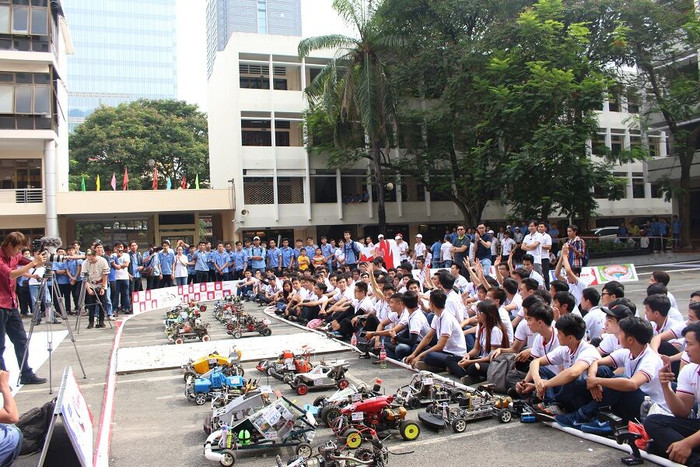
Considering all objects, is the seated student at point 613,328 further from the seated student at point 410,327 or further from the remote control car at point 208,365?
the remote control car at point 208,365

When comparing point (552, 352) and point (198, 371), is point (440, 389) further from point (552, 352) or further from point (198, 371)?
point (198, 371)

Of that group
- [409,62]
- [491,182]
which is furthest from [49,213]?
[491,182]

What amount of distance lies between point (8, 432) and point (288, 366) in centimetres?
410

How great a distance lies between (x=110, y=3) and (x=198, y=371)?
423 ft

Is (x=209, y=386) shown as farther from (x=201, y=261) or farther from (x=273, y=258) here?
(x=273, y=258)

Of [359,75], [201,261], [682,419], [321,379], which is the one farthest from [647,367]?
[359,75]

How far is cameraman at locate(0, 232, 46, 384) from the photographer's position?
768 cm

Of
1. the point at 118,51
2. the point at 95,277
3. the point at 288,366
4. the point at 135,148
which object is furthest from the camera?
the point at 118,51

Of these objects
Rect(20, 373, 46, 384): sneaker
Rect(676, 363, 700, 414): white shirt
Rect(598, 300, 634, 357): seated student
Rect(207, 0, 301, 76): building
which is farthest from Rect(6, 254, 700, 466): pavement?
Rect(207, 0, 301, 76): building

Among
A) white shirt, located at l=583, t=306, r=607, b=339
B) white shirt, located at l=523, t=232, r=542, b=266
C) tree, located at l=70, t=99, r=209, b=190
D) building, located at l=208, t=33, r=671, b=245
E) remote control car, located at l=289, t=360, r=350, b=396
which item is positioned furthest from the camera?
tree, located at l=70, t=99, r=209, b=190

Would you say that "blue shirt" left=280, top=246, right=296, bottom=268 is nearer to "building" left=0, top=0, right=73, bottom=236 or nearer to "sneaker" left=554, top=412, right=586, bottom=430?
"building" left=0, top=0, right=73, bottom=236

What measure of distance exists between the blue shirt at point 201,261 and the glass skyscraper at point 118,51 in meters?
110

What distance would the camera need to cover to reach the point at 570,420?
582cm

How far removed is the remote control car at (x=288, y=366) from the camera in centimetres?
788
